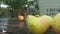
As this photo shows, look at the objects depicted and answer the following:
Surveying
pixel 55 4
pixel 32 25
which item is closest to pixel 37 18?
pixel 32 25

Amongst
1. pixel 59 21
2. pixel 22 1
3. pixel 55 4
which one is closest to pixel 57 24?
pixel 59 21

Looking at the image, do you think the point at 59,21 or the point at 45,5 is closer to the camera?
the point at 59,21

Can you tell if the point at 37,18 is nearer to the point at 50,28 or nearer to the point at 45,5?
the point at 50,28

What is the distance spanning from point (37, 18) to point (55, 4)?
4330 mm

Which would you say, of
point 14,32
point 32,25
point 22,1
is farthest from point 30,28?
point 22,1

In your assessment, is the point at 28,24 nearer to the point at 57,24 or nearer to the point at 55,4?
the point at 57,24

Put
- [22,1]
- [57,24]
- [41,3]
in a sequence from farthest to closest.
A: [41,3], [22,1], [57,24]

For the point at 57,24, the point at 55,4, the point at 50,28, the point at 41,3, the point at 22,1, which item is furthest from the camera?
the point at 41,3

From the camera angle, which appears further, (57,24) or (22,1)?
(22,1)

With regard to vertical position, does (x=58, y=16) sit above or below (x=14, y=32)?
above

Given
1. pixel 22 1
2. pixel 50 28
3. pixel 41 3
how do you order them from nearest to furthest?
1. pixel 50 28
2. pixel 22 1
3. pixel 41 3

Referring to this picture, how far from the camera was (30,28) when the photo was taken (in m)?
1.11

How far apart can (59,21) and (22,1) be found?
3787 millimetres

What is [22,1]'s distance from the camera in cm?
478
